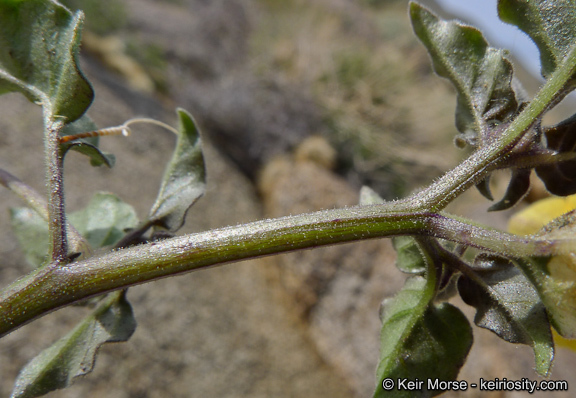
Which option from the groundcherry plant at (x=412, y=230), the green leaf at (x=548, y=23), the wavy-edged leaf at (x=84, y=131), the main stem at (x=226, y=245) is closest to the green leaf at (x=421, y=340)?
the groundcherry plant at (x=412, y=230)

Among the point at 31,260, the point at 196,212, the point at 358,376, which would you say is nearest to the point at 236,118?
the point at 196,212

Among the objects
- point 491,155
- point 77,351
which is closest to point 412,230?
point 491,155

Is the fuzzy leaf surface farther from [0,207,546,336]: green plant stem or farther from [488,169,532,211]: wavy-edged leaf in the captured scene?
[488,169,532,211]: wavy-edged leaf

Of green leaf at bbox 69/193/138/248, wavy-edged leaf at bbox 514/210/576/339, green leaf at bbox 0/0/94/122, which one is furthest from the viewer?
green leaf at bbox 69/193/138/248

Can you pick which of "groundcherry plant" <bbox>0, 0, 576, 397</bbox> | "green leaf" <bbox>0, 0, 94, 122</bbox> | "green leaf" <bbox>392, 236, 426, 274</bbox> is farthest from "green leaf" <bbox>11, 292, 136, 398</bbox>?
"green leaf" <bbox>392, 236, 426, 274</bbox>

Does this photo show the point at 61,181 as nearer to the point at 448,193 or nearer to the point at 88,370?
the point at 88,370

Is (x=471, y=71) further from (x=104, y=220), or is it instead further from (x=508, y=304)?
(x=104, y=220)

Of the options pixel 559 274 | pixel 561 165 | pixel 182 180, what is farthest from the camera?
pixel 182 180
